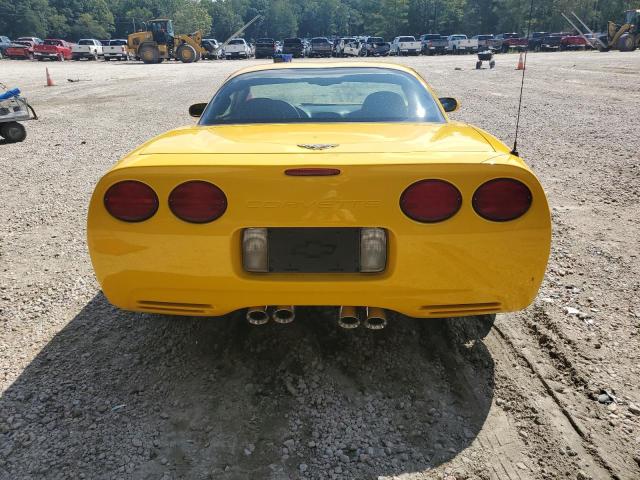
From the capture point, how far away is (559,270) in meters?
A: 3.71

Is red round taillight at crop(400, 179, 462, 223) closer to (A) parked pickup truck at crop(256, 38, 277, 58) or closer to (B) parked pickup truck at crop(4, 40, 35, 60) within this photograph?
(A) parked pickup truck at crop(256, 38, 277, 58)

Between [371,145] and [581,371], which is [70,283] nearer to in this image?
[371,145]

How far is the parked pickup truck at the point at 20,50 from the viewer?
143 ft

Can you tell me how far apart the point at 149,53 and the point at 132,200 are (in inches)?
1547

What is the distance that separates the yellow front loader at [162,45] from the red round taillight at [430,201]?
39357 millimetres

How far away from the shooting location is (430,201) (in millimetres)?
2125

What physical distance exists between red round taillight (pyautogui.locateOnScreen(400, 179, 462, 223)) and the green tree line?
213ft

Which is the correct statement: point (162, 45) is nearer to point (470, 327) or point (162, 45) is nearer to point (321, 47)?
point (321, 47)

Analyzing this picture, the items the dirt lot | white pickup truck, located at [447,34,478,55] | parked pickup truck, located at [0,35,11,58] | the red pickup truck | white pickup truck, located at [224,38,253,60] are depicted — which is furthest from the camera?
white pickup truck, located at [447,34,478,55]

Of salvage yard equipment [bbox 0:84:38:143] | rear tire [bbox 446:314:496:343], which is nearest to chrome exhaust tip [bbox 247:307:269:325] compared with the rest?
rear tire [bbox 446:314:496:343]

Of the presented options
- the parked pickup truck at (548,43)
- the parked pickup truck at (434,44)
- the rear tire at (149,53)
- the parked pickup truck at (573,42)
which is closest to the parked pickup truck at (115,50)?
the rear tire at (149,53)

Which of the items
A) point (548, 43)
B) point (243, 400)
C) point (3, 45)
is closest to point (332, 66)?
point (243, 400)

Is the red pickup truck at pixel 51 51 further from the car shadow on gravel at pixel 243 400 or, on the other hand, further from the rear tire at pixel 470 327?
the rear tire at pixel 470 327

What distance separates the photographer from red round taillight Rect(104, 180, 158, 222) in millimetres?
2193
